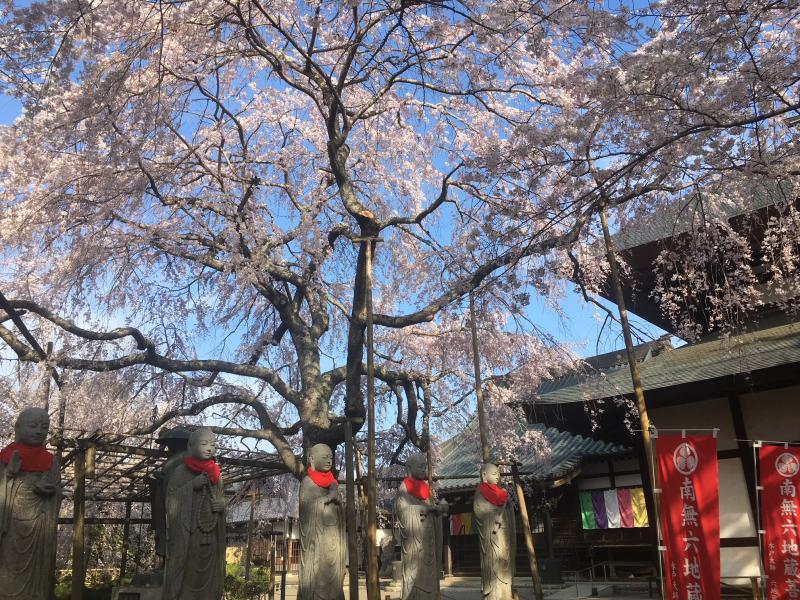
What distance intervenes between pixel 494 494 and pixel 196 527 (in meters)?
3.93

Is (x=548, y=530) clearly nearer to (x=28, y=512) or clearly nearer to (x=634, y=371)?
(x=634, y=371)

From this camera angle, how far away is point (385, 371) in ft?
40.2

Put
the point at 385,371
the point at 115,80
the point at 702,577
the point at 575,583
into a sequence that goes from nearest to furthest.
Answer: the point at 702,577 → the point at 115,80 → the point at 385,371 → the point at 575,583

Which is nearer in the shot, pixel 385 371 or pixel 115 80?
pixel 115 80

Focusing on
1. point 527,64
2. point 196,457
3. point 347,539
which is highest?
point 527,64

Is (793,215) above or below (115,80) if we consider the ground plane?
below

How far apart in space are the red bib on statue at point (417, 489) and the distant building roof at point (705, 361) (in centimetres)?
381

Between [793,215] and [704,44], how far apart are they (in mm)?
3291

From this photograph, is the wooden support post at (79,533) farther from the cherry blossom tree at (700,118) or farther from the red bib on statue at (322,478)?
the cherry blossom tree at (700,118)

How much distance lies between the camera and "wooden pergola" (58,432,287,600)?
8.03 metres

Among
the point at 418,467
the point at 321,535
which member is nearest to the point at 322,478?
the point at 321,535

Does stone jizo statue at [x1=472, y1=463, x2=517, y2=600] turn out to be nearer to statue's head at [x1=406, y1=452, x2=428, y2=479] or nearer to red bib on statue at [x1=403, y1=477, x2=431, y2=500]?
red bib on statue at [x1=403, y1=477, x2=431, y2=500]

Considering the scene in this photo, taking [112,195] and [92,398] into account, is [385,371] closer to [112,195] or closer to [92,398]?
[112,195]

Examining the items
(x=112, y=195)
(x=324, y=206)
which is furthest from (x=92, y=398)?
(x=324, y=206)
